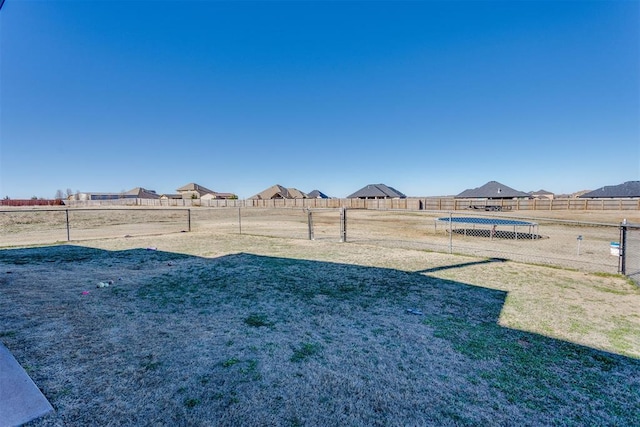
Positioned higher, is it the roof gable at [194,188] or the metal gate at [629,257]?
the roof gable at [194,188]

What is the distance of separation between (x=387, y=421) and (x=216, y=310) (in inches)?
104

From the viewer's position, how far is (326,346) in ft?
9.39

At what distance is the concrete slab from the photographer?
5.77 feet

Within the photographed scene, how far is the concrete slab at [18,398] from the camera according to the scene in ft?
5.77

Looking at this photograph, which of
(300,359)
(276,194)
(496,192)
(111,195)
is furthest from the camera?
(111,195)

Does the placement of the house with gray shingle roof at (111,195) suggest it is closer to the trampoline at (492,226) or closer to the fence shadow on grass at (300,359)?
the trampoline at (492,226)

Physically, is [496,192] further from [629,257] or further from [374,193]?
[629,257]

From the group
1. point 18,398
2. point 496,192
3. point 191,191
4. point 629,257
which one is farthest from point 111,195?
point 629,257

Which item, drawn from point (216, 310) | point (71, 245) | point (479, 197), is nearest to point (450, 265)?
point (216, 310)

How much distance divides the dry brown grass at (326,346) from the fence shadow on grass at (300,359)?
0.05ft

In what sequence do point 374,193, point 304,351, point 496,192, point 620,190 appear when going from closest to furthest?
point 304,351 < point 496,192 < point 620,190 < point 374,193

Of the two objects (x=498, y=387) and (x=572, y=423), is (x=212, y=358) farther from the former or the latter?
(x=572, y=423)

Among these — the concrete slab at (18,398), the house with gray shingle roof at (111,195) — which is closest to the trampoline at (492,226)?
the concrete slab at (18,398)

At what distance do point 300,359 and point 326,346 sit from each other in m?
0.35
